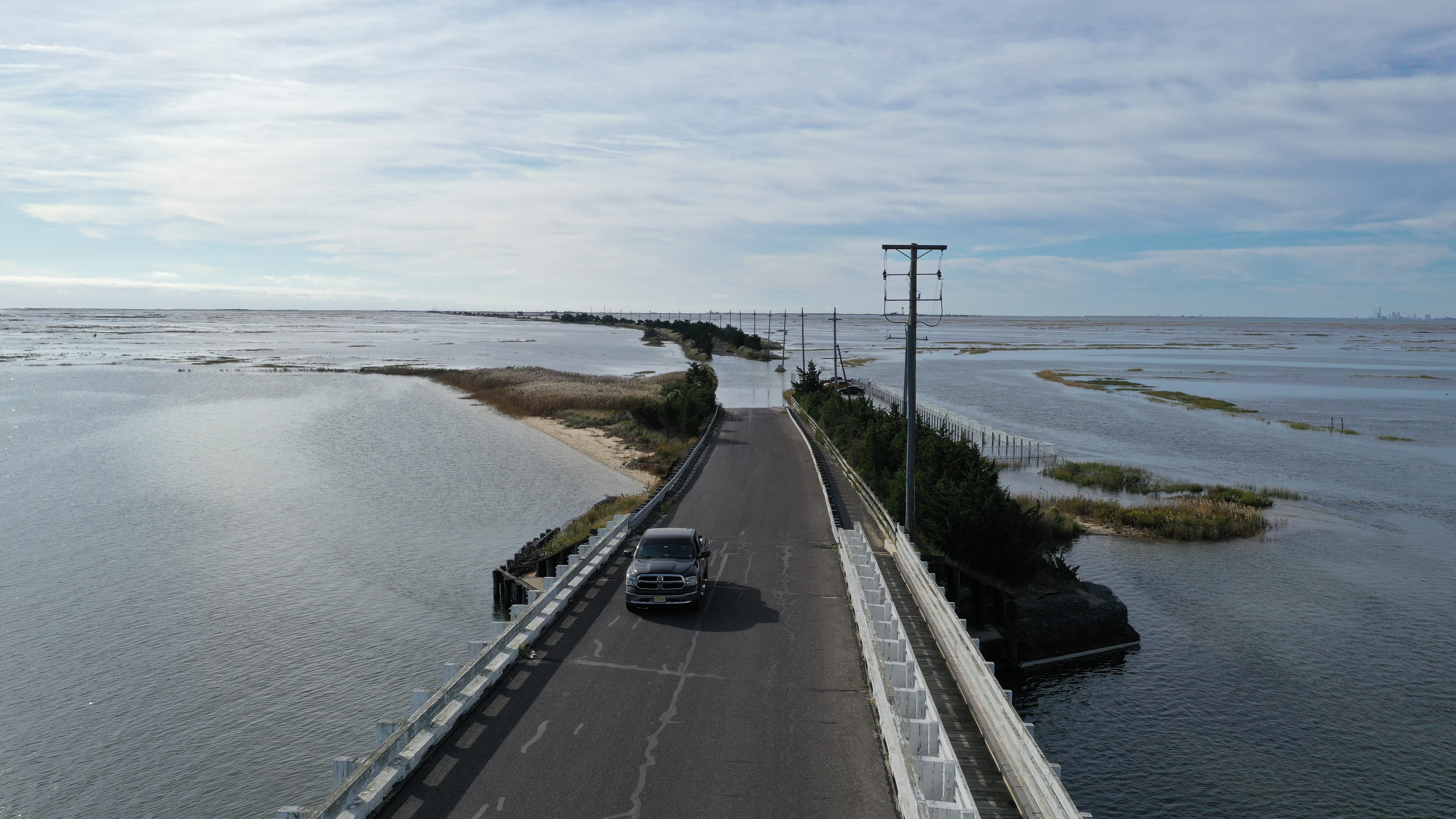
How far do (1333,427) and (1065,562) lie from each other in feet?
166

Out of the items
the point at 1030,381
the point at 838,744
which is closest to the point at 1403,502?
the point at 838,744

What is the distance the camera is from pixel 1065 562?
35656mm

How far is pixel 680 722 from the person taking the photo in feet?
47.0

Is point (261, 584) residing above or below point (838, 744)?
below

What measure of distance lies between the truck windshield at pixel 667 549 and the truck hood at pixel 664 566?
0.09 meters

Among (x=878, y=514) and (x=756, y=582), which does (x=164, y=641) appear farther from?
(x=878, y=514)

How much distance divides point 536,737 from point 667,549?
25.7 ft

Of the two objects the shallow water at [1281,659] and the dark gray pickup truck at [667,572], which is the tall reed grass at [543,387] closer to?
the shallow water at [1281,659]

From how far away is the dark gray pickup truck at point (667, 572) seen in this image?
20.0m

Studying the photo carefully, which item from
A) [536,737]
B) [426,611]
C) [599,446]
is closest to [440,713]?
[536,737]

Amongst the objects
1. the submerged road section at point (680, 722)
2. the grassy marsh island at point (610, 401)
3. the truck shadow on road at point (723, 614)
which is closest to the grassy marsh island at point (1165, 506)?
the grassy marsh island at point (610, 401)

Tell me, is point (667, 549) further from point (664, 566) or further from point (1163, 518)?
point (1163, 518)

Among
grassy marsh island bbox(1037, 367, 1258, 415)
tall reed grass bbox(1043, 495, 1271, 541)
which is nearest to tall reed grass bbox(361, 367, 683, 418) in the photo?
tall reed grass bbox(1043, 495, 1271, 541)

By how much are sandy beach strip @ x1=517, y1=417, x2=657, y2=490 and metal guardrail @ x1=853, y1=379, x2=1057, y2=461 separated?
673 inches
